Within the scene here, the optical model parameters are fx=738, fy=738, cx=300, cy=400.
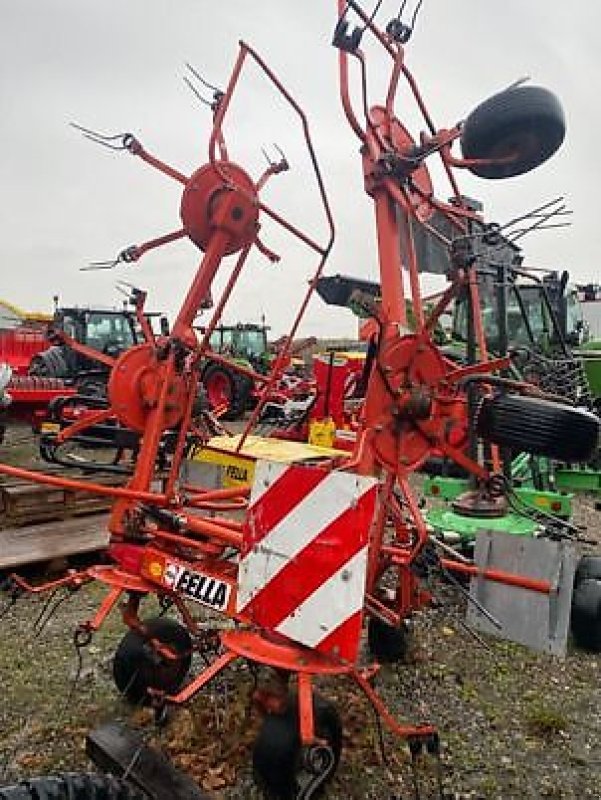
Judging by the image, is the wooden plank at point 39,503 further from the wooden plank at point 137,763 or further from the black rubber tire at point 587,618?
the black rubber tire at point 587,618

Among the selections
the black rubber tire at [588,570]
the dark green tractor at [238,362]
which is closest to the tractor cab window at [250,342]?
the dark green tractor at [238,362]

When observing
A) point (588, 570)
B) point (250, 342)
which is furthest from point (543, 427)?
point (250, 342)

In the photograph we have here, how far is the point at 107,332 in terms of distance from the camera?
1316cm

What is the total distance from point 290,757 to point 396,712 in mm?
1109

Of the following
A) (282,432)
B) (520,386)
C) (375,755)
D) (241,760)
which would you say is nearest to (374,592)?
(375,755)

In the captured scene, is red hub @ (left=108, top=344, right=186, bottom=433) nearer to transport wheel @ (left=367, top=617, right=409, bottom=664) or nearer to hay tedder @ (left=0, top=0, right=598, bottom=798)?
hay tedder @ (left=0, top=0, right=598, bottom=798)

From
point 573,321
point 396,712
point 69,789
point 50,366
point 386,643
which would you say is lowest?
point 396,712

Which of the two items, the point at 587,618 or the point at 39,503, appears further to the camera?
the point at 39,503

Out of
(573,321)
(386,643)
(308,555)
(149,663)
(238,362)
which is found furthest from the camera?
(238,362)

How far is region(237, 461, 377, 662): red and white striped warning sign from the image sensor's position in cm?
219

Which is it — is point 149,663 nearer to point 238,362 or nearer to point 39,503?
point 39,503

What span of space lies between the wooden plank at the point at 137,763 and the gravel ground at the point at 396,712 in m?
0.17

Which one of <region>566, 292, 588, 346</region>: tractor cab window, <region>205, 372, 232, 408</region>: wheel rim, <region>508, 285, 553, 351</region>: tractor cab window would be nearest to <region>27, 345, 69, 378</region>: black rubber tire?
<region>205, 372, 232, 408</region>: wheel rim

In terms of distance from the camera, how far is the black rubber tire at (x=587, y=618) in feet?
13.0
